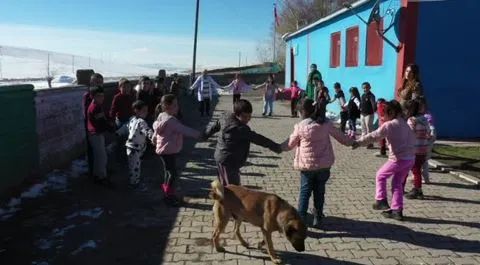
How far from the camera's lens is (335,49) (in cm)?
1995

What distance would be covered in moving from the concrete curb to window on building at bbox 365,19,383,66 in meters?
5.40

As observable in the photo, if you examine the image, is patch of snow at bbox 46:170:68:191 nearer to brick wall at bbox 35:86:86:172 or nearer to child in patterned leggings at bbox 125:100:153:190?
brick wall at bbox 35:86:86:172

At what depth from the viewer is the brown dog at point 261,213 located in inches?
183

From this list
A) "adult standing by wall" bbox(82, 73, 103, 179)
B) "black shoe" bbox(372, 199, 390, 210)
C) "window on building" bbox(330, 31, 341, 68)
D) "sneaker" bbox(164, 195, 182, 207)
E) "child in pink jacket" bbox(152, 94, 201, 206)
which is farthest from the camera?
"window on building" bbox(330, 31, 341, 68)

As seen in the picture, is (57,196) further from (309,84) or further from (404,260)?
(309,84)

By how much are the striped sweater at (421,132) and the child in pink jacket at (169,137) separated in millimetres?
3307

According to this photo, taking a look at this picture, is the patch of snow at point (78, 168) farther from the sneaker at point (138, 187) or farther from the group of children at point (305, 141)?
the sneaker at point (138, 187)

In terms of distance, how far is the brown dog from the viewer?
15.2ft

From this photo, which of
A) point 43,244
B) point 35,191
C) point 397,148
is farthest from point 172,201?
point 397,148

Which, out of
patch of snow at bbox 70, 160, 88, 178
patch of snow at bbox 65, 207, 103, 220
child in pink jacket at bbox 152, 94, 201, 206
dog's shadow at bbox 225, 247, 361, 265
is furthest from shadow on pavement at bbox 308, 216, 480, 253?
patch of snow at bbox 70, 160, 88, 178

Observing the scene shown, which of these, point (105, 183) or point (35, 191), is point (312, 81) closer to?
point (105, 183)

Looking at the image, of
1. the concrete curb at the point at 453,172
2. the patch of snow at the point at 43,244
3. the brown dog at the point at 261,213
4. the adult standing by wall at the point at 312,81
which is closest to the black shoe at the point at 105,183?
the patch of snow at the point at 43,244

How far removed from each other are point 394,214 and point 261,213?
2294mm

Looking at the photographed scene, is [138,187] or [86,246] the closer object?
[86,246]
